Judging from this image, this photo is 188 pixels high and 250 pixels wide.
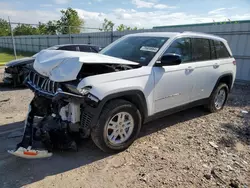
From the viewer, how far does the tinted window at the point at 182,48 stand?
11.9ft

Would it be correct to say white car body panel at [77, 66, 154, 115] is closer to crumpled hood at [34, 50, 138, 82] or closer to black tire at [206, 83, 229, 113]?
crumpled hood at [34, 50, 138, 82]

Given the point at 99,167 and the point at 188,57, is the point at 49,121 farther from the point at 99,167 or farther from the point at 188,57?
the point at 188,57

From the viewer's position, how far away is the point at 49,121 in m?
3.16

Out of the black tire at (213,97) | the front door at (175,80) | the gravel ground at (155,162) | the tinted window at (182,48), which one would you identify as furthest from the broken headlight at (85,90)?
the black tire at (213,97)

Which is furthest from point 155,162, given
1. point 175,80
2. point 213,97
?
point 213,97

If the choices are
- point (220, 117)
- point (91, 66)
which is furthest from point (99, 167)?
point (220, 117)

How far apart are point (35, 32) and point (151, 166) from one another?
33592 millimetres

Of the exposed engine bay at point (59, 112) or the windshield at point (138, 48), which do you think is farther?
the windshield at point (138, 48)

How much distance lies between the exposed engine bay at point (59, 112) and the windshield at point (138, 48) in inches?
15.6

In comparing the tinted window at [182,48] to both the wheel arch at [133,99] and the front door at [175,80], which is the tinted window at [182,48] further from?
the wheel arch at [133,99]

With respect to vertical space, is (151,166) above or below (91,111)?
below

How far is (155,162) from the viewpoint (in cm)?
298

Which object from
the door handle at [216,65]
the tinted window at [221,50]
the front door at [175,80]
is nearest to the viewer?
the front door at [175,80]

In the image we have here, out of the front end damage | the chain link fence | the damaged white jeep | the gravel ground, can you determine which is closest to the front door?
the damaged white jeep
